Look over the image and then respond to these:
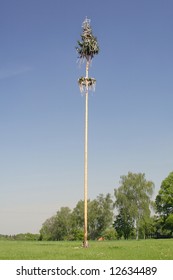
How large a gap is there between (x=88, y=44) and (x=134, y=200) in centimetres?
6596

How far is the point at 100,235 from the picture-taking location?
422 feet

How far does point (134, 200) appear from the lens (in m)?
103

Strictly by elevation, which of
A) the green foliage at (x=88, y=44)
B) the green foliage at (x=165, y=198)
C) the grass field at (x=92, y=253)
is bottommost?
the grass field at (x=92, y=253)

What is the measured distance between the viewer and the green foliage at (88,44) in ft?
143

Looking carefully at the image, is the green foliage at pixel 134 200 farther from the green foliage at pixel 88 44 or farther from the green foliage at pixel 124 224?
the green foliage at pixel 88 44

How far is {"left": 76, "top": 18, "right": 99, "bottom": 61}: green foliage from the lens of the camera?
143 feet

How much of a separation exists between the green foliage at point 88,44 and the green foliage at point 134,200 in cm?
6333

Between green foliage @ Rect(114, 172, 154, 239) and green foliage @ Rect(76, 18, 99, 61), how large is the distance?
63334 mm

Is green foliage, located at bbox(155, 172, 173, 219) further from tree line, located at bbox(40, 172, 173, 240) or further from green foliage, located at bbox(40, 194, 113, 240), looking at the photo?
green foliage, located at bbox(40, 194, 113, 240)

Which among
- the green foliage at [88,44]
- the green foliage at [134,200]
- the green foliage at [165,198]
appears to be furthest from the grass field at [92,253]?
the green foliage at [134,200]

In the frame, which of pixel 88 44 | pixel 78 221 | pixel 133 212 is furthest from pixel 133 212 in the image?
pixel 88 44

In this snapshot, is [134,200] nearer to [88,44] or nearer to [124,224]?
[124,224]

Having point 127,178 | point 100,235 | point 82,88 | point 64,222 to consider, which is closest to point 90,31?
point 82,88
